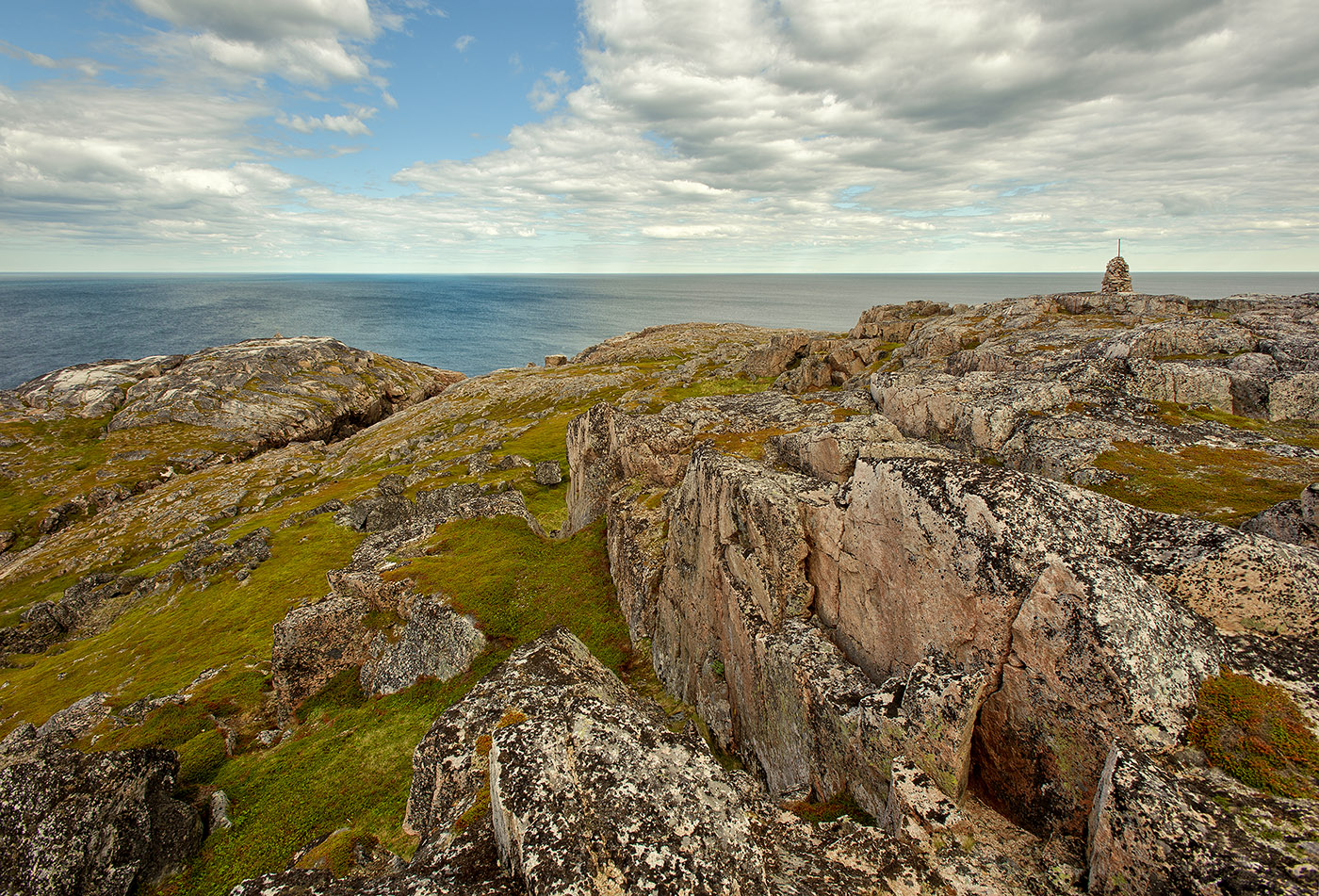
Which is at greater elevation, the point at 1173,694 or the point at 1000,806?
the point at 1173,694

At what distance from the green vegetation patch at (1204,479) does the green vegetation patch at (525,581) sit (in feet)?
70.2

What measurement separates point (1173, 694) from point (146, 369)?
158713mm

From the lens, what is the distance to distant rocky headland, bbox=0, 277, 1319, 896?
9.77m

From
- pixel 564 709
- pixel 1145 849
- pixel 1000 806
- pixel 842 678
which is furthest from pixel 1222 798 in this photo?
pixel 564 709

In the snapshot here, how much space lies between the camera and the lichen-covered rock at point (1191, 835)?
26.2 feet

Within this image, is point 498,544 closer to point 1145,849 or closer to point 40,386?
point 1145,849

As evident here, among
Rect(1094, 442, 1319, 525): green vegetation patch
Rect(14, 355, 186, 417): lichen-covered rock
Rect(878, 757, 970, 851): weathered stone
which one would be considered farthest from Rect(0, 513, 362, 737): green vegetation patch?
Rect(14, 355, 186, 417): lichen-covered rock

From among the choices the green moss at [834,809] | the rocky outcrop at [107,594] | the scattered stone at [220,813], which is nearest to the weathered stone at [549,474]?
the rocky outcrop at [107,594]

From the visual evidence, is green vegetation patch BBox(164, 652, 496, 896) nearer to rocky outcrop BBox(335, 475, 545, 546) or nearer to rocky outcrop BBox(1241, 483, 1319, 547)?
rocky outcrop BBox(335, 475, 545, 546)

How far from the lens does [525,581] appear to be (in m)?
30.0

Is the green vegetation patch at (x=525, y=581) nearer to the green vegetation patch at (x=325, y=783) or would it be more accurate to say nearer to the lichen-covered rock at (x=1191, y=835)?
the green vegetation patch at (x=325, y=783)

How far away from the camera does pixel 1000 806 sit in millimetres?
12109

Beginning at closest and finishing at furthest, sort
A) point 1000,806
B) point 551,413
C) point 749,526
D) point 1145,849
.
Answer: point 1145,849
point 1000,806
point 749,526
point 551,413

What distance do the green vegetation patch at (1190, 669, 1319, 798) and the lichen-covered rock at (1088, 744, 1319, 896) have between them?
448 millimetres
